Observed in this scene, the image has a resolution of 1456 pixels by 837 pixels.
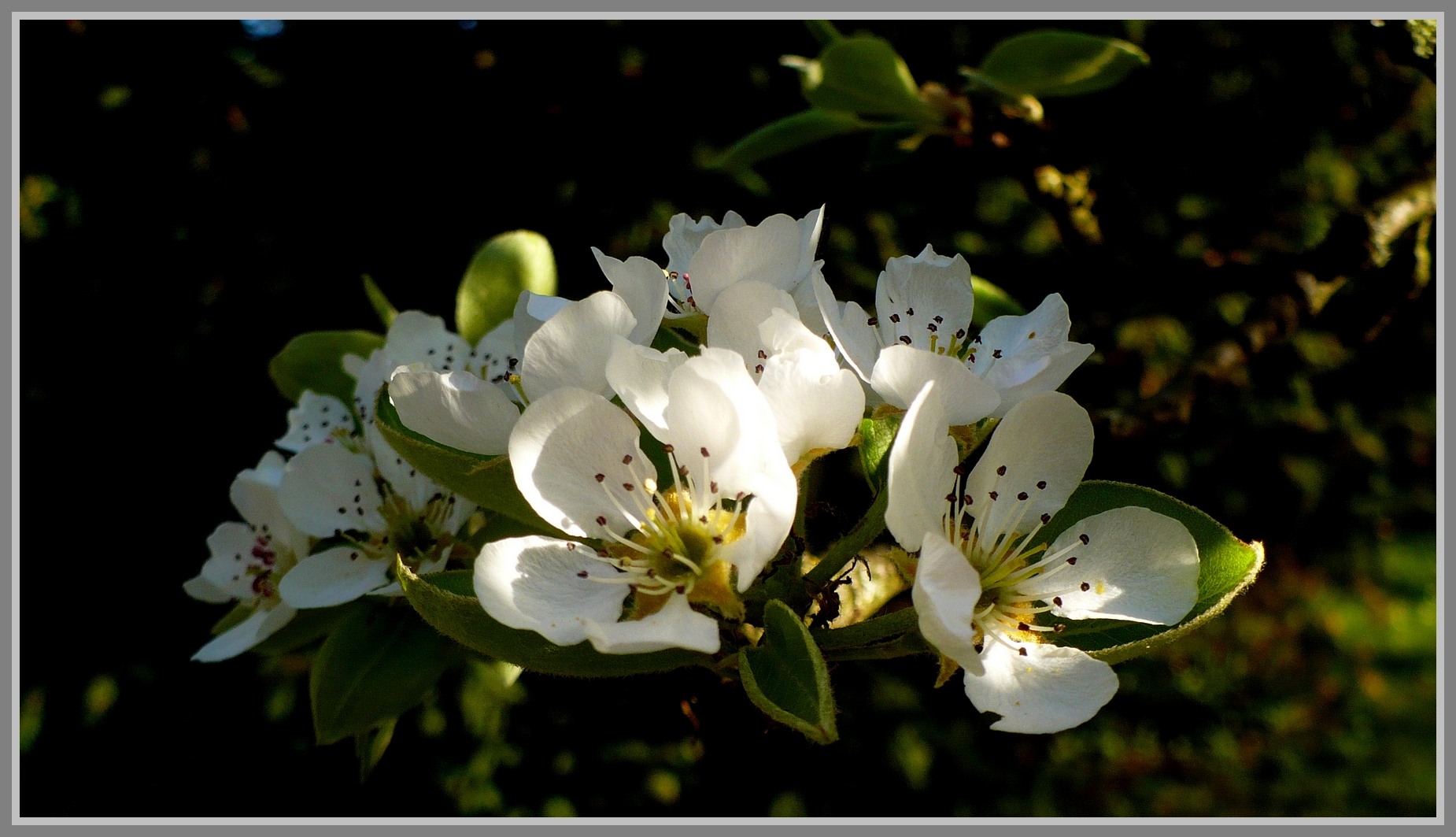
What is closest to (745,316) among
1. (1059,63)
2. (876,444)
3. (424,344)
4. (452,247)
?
(876,444)

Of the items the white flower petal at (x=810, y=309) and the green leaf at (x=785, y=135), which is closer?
the white flower petal at (x=810, y=309)

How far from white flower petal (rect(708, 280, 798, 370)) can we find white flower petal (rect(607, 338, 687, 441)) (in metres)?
0.04

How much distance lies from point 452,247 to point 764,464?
1367 millimetres

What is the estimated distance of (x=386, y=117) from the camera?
185 cm

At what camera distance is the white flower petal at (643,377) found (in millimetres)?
683

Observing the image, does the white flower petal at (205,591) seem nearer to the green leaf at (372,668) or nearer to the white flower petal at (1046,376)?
the green leaf at (372,668)

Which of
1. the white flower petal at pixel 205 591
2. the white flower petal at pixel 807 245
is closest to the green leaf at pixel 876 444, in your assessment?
the white flower petal at pixel 807 245

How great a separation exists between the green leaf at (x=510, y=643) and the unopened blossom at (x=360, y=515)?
0.27 metres

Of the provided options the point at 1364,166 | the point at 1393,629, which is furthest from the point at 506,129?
the point at 1393,629

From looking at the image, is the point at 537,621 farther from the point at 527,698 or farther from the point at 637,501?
the point at 527,698

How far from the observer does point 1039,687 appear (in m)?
0.67

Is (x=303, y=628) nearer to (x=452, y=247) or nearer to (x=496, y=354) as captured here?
(x=496, y=354)

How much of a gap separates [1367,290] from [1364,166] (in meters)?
1.01

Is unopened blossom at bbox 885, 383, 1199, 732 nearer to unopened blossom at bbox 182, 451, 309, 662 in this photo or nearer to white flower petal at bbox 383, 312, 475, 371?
white flower petal at bbox 383, 312, 475, 371
